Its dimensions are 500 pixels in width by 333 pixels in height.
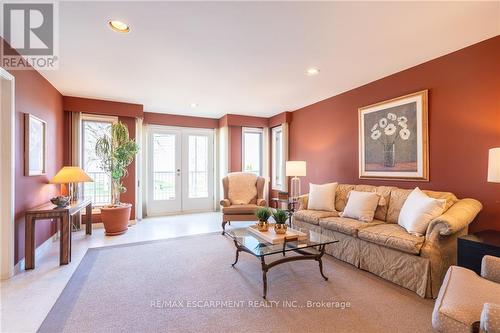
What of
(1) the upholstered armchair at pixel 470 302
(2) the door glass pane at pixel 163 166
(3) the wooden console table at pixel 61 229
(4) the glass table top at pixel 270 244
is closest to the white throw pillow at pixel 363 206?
(4) the glass table top at pixel 270 244

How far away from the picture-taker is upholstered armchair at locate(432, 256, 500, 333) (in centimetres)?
110

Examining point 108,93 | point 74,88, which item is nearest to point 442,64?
point 108,93

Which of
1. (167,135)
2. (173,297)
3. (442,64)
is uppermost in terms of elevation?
(442,64)

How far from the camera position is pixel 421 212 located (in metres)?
2.40

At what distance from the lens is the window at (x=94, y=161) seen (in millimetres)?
4617

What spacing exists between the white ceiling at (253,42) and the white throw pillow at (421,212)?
167 centimetres

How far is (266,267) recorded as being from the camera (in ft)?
7.12

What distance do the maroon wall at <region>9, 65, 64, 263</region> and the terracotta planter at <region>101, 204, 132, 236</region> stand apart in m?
0.73

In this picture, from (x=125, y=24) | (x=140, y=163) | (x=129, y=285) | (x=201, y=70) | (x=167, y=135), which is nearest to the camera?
(x=125, y=24)

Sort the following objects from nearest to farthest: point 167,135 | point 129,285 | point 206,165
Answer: point 129,285 < point 167,135 < point 206,165

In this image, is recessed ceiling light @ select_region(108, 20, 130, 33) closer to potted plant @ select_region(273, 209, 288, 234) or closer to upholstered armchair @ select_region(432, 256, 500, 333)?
potted plant @ select_region(273, 209, 288, 234)

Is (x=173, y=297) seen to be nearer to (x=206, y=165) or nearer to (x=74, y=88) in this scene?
(x=74, y=88)

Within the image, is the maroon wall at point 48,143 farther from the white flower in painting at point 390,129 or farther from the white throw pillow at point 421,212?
the white flower in painting at point 390,129

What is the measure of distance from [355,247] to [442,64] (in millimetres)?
2409
